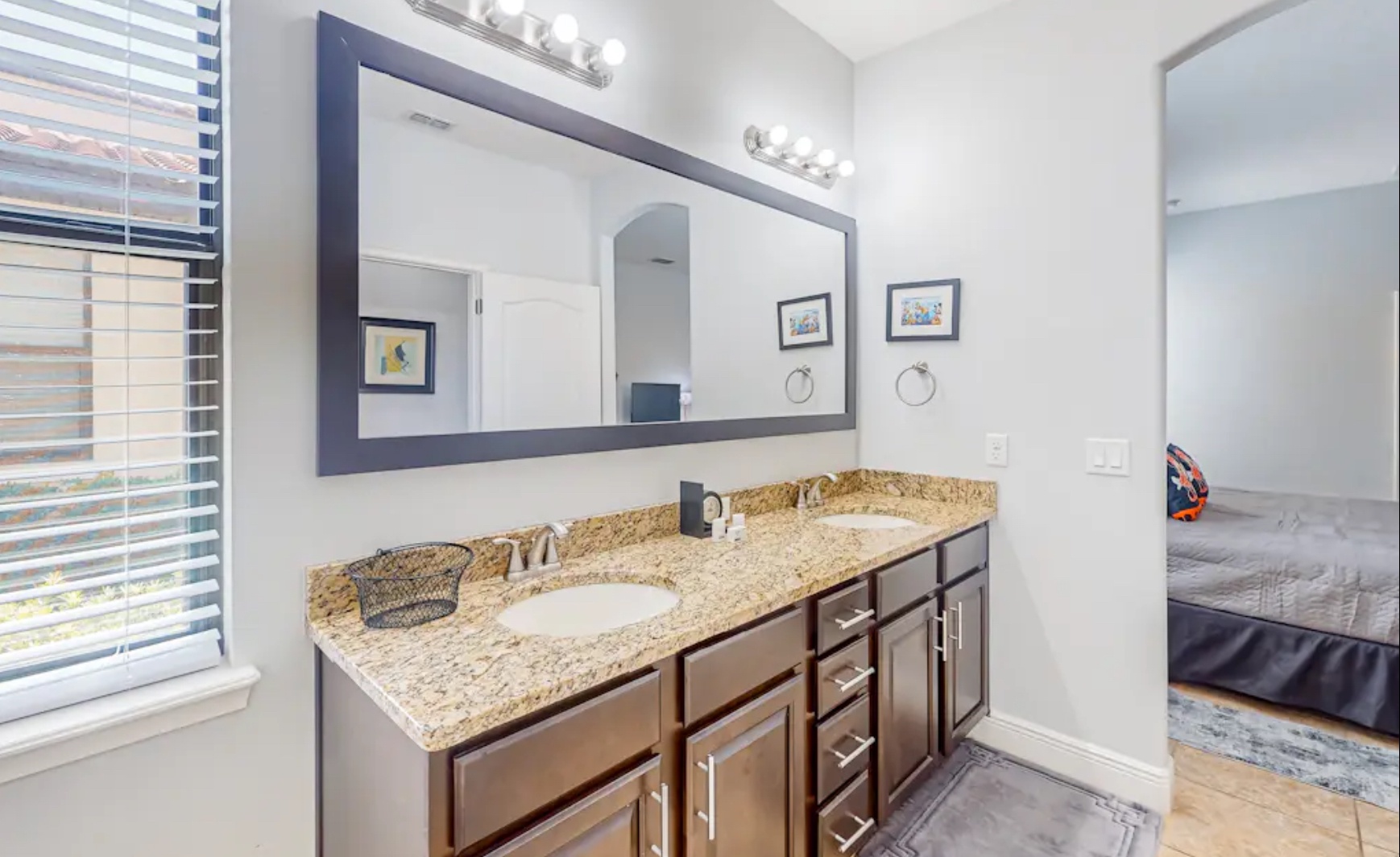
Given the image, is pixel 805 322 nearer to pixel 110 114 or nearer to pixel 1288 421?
pixel 110 114

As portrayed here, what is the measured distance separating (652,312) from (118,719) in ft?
4.69

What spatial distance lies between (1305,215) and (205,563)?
5.86m

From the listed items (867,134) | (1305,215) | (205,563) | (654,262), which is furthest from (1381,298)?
(205,563)

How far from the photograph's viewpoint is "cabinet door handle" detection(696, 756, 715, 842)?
1.16m

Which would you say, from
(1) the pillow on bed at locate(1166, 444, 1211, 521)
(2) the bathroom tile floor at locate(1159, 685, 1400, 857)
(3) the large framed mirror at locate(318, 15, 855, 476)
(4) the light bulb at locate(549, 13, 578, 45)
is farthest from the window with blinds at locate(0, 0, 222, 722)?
(1) the pillow on bed at locate(1166, 444, 1211, 521)

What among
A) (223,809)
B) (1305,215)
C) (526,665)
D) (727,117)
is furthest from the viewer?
(1305,215)

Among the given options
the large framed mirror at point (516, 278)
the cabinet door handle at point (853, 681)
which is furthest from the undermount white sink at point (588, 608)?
the cabinet door handle at point (853, 681)

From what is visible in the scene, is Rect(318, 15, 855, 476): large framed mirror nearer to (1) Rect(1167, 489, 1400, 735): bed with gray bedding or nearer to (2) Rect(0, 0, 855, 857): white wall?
(2) Rect(0, 0, 855, 857): white wall

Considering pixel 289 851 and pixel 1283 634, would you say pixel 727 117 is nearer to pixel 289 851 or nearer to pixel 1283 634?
pixel 289 851

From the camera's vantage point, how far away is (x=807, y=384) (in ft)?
7.79

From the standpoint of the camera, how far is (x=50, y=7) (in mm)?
975

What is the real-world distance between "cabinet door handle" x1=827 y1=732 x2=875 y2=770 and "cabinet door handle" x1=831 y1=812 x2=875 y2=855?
0.15 m

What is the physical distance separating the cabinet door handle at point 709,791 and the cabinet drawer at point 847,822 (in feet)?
1.41

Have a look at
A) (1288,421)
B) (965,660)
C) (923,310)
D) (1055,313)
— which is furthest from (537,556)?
Result: (1288,421)
